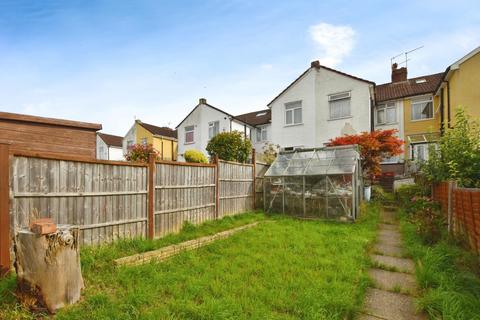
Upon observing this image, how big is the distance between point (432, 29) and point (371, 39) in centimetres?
165

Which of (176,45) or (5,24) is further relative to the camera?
(176,45)

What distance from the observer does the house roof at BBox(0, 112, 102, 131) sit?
462 centimetres

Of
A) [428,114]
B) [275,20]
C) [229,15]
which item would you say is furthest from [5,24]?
[428,114]

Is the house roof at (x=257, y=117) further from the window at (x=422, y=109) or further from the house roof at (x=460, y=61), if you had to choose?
the house roof at (x=460, y=61)

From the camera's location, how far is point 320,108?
54.7 ft

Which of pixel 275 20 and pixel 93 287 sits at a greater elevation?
pixel 275 20

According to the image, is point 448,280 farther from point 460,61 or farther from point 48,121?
point 460,61

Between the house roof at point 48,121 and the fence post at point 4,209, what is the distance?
5.09ft

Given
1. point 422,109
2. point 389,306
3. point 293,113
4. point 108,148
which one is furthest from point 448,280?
point 108,148

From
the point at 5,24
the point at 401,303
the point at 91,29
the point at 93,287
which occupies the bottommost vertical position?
the point at 401,303

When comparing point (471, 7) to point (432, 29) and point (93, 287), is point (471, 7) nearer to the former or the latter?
point (432, 29)

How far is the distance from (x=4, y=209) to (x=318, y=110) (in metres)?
16.2

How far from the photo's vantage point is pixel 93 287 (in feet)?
11.4

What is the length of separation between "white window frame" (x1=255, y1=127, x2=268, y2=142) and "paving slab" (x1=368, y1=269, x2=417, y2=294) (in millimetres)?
18518
